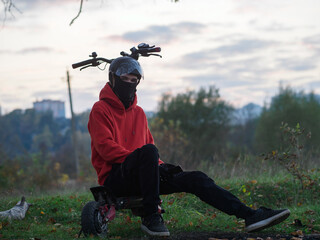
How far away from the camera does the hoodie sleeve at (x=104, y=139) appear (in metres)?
4.89

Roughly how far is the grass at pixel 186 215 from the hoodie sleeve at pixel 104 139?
Result: 88 centimetres

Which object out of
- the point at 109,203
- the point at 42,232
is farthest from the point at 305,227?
the point at 42,232

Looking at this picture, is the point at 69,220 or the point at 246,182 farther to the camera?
the point at 246,182

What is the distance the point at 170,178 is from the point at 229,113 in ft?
137

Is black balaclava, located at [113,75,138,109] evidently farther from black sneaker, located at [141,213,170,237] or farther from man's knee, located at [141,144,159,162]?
black sneaker, located at [141,213,170,237]

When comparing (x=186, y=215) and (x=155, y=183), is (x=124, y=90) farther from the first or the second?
(x=186, y=215)

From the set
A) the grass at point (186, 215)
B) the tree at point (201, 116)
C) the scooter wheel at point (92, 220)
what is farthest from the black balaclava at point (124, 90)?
the tree at point (201, 116)

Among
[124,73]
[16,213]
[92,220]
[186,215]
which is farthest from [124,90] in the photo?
[16,213]

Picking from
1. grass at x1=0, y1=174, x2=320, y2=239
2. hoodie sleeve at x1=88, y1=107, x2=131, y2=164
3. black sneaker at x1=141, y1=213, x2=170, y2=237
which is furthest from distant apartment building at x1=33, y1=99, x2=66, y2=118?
black sneaker at x1=141, y1=213, x2=170, y2=237

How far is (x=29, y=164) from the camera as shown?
145 feet

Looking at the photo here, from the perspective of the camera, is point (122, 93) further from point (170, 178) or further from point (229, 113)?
point (229, 113)

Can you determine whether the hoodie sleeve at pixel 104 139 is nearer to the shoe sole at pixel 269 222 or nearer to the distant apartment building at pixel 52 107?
the shoe sole at pixel 269 222

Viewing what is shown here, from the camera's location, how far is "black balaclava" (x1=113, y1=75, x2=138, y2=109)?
530 centimetres

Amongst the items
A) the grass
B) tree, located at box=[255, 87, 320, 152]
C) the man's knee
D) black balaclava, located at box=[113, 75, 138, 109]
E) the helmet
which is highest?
the helmet
